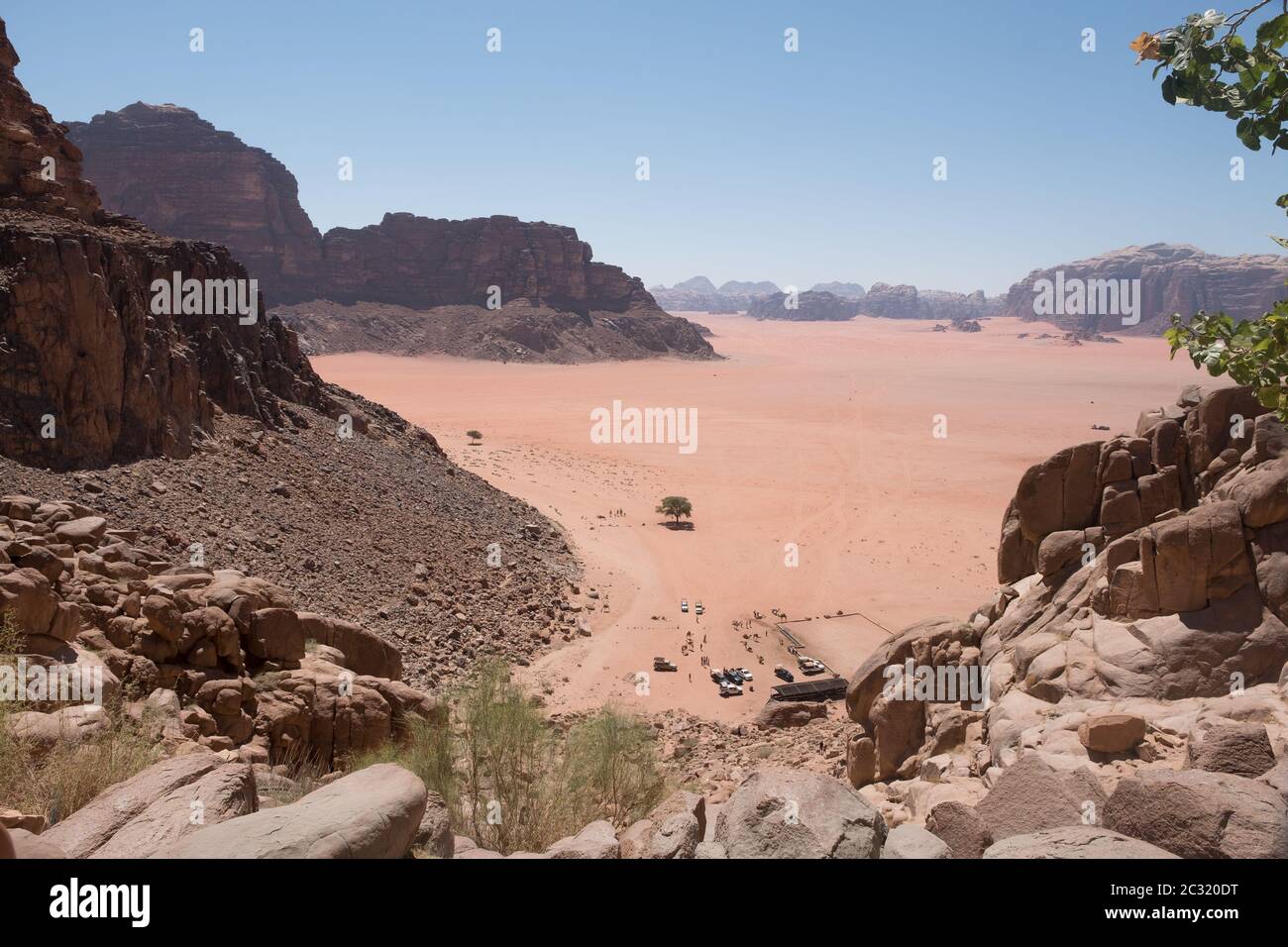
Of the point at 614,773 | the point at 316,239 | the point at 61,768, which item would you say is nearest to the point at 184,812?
the point at 61,768

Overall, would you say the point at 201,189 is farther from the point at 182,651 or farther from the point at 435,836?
the point at 435,836

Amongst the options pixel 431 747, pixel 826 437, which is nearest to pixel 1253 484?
pixel 431 747

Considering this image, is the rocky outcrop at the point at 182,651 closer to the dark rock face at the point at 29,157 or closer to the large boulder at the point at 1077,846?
the large boulder at the point at 1077,846

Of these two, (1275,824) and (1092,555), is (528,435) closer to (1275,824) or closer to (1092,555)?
(1092,555)

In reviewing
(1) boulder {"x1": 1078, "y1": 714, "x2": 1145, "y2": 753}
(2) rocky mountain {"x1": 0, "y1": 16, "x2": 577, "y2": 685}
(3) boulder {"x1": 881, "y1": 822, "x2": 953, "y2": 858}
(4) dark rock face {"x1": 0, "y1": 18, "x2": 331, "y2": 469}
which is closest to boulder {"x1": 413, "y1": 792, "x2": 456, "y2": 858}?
(3) boulder {"x1": 881, "y1": 822, "x2": 953, "y2": 858}

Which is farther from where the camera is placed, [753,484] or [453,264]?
[453,264]

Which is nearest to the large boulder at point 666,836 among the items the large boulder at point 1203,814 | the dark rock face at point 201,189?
the large boulder at point 1203,814
